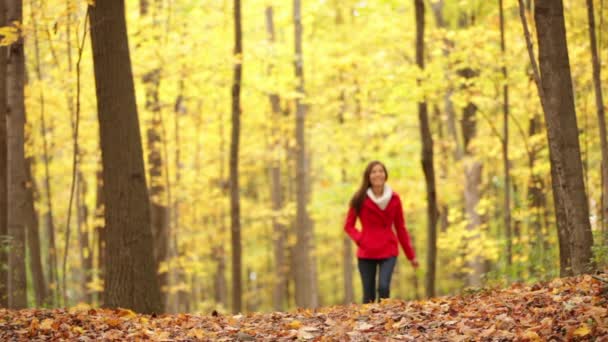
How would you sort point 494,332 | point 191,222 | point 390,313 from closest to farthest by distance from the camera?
1. point 494,332
2. point 390,313
3. point 191,222

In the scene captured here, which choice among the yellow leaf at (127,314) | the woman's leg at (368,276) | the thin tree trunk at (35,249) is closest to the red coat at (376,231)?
the woman's leg at (368,276)

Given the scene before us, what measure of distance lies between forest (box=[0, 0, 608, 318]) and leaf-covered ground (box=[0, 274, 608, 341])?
3.77 ft

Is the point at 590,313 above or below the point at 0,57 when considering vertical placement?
below

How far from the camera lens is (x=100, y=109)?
27.0 feet

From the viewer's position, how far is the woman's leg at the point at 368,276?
30.2 ft

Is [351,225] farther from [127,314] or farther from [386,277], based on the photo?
[127,314]

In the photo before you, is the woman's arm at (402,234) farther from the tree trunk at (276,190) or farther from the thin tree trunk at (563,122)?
the tree trunk at (276,190)

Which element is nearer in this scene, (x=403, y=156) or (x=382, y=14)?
(x=382, y=14)

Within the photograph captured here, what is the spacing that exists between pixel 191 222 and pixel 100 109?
712 inches

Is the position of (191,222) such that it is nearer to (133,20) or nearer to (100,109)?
(133,20)

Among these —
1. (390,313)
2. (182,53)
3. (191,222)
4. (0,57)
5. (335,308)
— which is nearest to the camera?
(390,313)

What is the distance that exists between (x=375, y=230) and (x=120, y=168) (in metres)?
3.23

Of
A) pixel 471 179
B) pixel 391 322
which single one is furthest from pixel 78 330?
pixel 471 179

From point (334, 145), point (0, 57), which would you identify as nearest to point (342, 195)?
point (334, 145)
